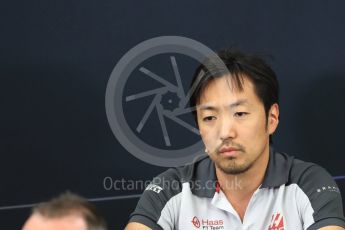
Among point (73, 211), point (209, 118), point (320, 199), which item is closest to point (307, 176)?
point (320, 199)

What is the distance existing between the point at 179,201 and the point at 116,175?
0.39m

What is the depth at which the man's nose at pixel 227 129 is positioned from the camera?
177 centimetres

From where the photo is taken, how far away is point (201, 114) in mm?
1832

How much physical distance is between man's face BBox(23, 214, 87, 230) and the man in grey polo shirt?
58cm

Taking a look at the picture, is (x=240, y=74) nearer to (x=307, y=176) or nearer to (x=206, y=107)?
(x=206, y=107)

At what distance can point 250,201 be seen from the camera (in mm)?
1811

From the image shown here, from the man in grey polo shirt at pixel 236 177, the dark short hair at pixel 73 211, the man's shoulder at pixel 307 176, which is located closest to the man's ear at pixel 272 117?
the man in grey polo shirt at pixel 236 177

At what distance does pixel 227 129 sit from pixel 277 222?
0.29 meters

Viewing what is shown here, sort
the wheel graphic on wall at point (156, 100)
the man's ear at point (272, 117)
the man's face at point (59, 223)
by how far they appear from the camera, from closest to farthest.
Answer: the man's face at point (59, 223), the man's ear at point (272, 117), the wheel graphic on wall at point (156, 100)

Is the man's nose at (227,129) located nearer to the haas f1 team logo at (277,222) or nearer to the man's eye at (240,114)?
the man's eye at (240,114)

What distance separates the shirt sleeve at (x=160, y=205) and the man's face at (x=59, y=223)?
0.58 m

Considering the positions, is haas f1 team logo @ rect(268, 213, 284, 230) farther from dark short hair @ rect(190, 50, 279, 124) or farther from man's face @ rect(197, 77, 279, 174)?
dark short hair @ rect(190, 50, 279, 124)

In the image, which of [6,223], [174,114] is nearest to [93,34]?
[174,114]

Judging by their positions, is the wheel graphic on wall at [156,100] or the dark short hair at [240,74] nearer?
the dark short hair at [240,74]
